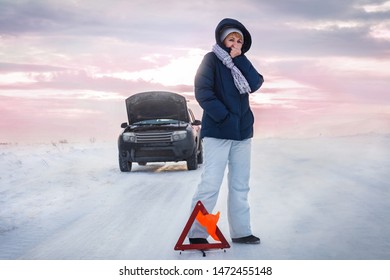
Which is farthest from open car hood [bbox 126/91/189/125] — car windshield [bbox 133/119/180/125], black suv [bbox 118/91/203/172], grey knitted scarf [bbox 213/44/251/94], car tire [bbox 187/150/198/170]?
grey knitted scarf [bbox 213/44/251/94]

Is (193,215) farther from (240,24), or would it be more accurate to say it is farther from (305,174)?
(305,174)

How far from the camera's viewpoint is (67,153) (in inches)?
619

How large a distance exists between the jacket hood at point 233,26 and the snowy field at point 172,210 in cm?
197

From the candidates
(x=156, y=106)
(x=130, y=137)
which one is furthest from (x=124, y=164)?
(x=156, y=106)

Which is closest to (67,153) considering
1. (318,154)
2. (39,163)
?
(39,163)

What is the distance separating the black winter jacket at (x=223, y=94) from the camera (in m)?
4.65

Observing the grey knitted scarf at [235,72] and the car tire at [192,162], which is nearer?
the grey knitted scarf at [235,72]

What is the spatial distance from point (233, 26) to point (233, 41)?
0.45ft

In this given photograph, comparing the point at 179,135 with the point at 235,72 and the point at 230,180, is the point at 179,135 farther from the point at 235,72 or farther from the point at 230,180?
the point at 235,72

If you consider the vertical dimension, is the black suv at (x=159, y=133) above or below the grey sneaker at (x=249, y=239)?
above

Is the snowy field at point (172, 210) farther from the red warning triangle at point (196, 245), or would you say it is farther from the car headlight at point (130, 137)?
the car headlight at point (130, 137)

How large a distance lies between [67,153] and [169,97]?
16.4 feet

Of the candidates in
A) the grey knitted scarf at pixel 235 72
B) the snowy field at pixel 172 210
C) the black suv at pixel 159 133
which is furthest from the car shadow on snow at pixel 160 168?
the grey knitted scarf at pixel 235 72
